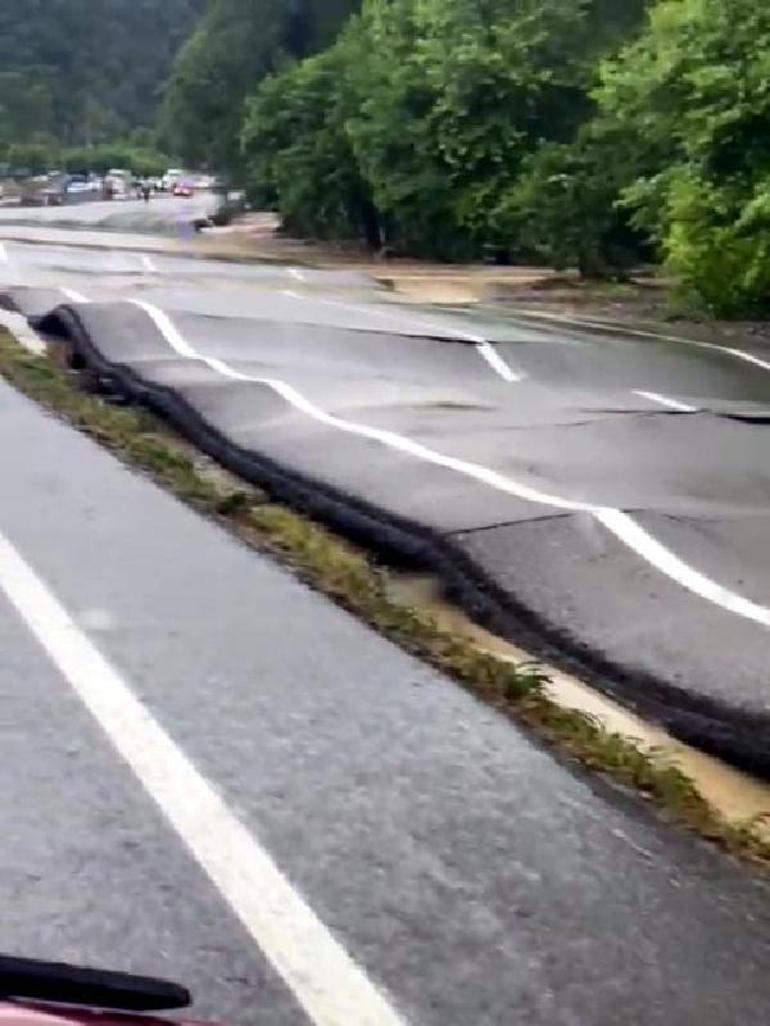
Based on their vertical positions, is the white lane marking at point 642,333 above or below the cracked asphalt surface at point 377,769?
below

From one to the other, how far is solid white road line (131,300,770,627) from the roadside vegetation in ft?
34.2

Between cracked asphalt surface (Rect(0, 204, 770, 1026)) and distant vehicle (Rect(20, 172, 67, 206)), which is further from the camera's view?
distant vehicle (Rect(20, 172, 67, 206))

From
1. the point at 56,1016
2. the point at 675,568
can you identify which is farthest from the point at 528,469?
the point at 56,1016

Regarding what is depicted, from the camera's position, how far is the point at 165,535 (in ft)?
28.6

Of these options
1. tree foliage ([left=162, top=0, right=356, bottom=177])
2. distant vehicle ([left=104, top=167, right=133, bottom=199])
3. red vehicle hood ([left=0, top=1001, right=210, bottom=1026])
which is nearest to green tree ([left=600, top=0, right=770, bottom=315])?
red vehicle hood ([left=0, top=1001, right=210, bottom=1026])

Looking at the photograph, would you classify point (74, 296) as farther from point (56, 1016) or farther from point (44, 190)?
point (44, 190)

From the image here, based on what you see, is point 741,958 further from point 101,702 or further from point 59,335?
point 59,335

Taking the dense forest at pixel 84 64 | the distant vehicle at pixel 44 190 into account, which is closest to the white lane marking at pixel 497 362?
the distant vehicle at pixel 44 190

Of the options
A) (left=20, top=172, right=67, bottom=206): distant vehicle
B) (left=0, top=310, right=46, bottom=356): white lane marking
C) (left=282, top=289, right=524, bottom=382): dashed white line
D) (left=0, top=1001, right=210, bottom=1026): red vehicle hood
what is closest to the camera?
(left=0, top=1001, right=210, bottom=1026): red vehicle hood

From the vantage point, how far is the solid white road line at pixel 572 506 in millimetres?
6871

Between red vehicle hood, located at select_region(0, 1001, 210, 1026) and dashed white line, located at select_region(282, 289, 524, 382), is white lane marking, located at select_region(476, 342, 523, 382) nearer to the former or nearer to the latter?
dashed white line, located at select_region(282, 289, 524, 382)

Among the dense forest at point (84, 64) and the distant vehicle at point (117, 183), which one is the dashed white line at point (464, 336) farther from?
the dense forest at point (84, 64)

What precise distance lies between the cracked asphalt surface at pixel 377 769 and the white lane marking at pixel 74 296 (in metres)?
9.51

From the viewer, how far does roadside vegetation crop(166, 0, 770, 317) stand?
73.5 ft
